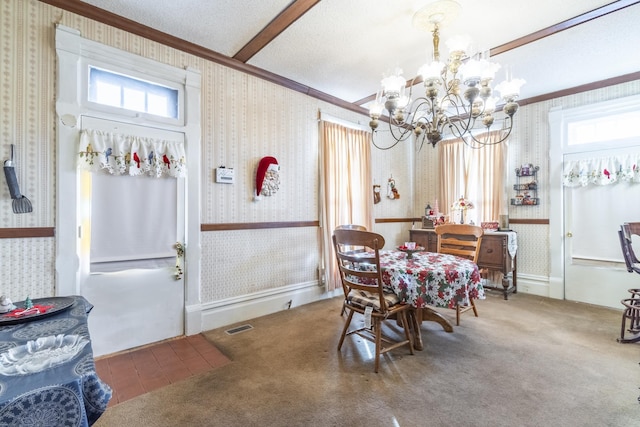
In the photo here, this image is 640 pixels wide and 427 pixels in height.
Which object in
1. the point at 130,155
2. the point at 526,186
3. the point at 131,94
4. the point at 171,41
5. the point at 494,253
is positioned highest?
the point at 171,41

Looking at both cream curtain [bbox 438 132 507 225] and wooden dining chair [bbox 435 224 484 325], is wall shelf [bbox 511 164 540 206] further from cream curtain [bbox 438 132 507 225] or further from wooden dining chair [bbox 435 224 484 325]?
wooden dining chair [bbox 435 224 484 325]

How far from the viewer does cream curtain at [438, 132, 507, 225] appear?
429 cm

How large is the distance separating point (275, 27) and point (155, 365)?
288 cm

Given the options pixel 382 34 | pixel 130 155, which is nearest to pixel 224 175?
pixel 130 155

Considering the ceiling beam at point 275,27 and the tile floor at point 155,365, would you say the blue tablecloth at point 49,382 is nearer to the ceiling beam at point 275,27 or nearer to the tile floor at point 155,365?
the tile floor at point 155,365

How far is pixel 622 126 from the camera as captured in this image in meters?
3.48

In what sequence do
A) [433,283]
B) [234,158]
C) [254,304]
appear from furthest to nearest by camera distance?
[254,304] → [234,158] → [433,283]

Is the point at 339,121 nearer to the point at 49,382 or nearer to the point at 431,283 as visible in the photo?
the point at 431,283

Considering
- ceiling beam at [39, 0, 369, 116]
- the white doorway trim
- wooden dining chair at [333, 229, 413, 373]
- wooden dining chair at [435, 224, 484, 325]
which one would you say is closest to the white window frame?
the white doorway trim

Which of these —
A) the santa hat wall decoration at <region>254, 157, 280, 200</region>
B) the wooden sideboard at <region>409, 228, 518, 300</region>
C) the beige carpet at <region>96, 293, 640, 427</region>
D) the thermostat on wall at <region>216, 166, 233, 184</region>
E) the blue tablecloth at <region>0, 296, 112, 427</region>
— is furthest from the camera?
the wooden sideboard at <region>409, 228, 518, 300</region>

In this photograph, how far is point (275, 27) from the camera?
2.51 meters

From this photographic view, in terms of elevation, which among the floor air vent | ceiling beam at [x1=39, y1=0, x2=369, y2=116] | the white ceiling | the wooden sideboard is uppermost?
the white ceiling

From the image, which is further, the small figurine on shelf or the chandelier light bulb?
the chandelier light bulb

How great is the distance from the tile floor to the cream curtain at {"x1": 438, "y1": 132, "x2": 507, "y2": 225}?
13.2 ft
